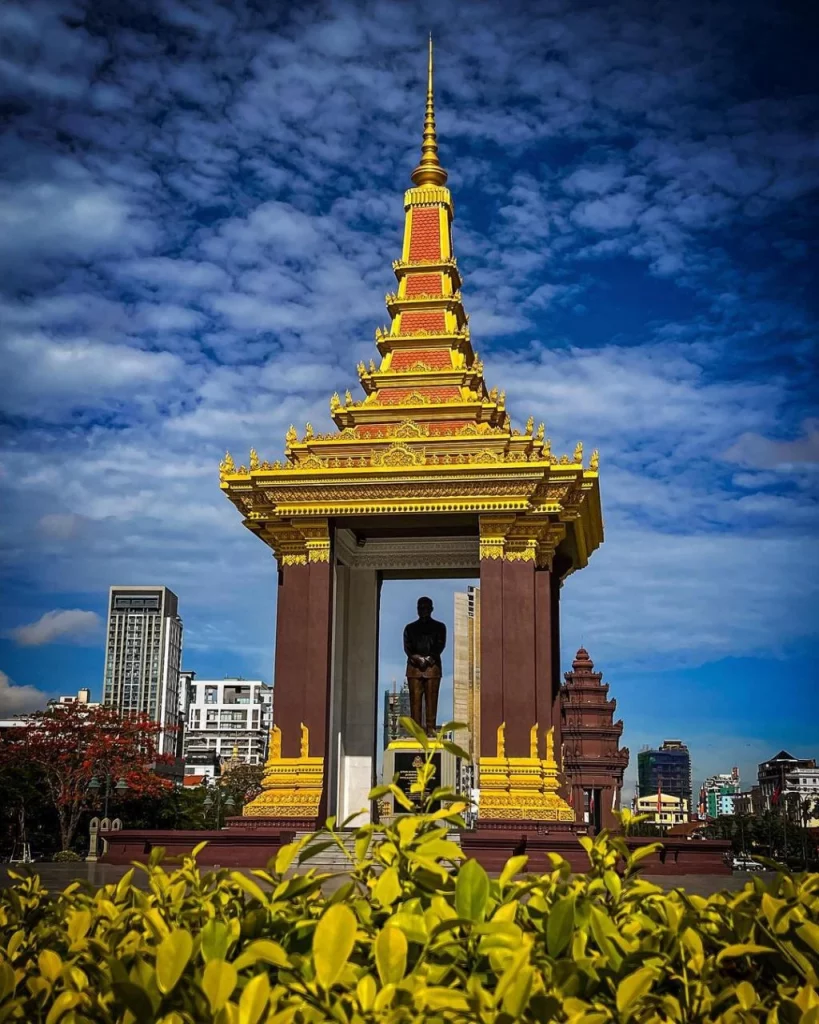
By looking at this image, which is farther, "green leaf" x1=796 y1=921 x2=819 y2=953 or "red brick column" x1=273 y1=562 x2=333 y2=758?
"red brick column" x1=273 y1=562 x2=333 y2=758

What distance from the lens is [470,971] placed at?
3.21m

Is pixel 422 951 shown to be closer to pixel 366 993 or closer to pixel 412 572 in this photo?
pixel 366 993

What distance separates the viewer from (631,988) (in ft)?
9.72

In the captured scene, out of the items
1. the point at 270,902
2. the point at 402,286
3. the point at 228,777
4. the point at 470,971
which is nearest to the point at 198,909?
the point at 270,902

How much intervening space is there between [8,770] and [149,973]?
45.8 metres

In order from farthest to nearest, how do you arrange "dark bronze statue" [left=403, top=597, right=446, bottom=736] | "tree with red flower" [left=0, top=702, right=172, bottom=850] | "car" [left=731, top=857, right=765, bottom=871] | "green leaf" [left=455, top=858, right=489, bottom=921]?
"tree with red flower" [left=0, top=702, right=172, bottom=850]
"car" [left=731, top=857, right=765, bottom=871]
"dark bronze statue" [left=403, top=597, right=446, bottom=736]
"green leaf" [left=455, top=858, right=489, bottom=921]

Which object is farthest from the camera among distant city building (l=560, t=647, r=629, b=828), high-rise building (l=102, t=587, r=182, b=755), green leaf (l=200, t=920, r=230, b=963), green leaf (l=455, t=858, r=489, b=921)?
high-rise building (l=102, t=587, r=182, b=755)

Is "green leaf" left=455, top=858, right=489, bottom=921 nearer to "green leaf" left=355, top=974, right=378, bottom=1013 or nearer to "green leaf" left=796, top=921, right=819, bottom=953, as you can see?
"green leaf" left=355, top=974, right=378, bottom=1013

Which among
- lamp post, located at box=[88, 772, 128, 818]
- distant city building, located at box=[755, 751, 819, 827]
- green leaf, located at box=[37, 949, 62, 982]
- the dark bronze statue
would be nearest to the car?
the dark bronze statue

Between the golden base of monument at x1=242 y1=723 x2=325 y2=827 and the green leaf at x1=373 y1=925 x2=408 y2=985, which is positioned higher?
the green leaf at x1=373 y1=925 x2=408 y2=985

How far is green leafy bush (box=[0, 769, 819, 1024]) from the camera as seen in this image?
2832 mm

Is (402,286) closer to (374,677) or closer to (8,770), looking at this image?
(374,677)

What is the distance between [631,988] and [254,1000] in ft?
3.36

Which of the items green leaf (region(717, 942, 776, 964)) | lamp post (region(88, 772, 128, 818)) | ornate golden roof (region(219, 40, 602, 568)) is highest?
ornate golden roof (region(219, 40, 602, 568))
